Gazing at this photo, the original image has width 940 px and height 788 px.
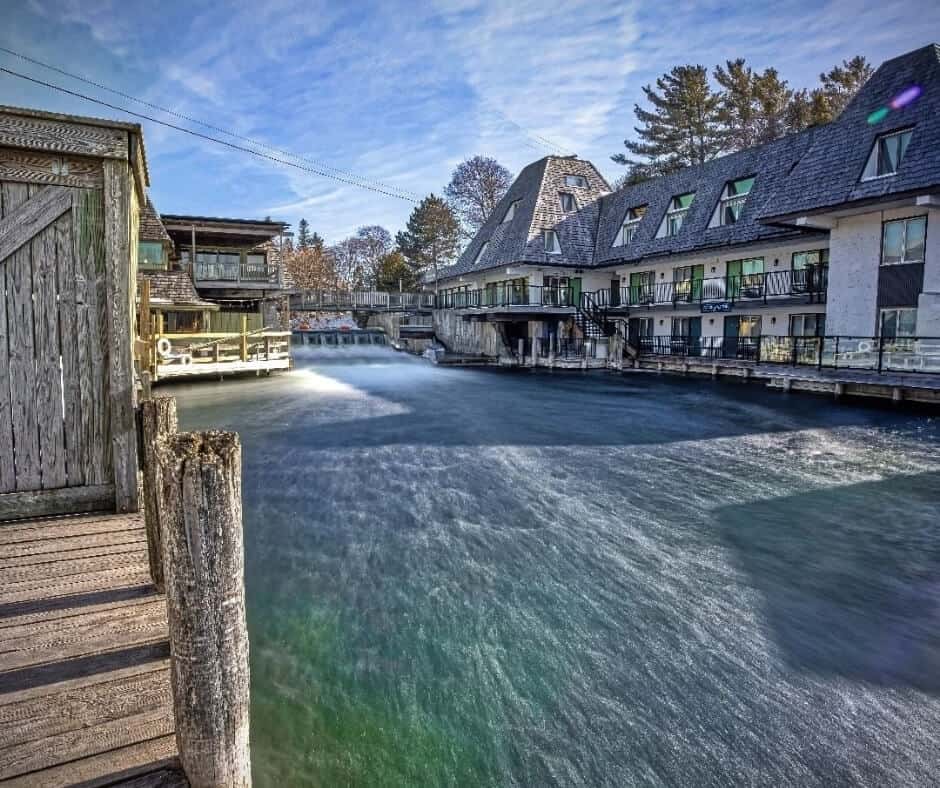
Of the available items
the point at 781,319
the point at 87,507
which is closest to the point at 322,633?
the point at 87,507

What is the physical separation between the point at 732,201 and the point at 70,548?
→ 99.0ft

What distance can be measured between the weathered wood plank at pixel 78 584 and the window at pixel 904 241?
2353cm

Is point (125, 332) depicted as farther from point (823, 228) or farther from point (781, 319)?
point (781, 319)

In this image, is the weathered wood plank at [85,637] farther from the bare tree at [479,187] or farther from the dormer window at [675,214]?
the bare tree at [479,187]

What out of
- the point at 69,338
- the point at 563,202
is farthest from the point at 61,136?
the point at 563,202

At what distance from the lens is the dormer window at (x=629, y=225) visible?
33.2 metres

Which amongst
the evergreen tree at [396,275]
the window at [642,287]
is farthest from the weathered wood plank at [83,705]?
the evergreen tree at [396,275]

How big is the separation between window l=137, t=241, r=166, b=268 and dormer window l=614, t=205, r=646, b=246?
76.8 ft

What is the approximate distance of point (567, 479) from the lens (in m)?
10.4

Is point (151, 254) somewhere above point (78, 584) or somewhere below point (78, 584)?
above

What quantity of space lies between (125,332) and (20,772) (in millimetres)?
2982

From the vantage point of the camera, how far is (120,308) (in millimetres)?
4316

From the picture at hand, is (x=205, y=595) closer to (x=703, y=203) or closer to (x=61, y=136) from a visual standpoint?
(x=61, y=136)

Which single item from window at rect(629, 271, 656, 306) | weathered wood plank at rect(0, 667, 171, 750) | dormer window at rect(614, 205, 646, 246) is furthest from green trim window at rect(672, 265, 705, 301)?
weathered wood plank at rect(0, 667, 171, 750)
